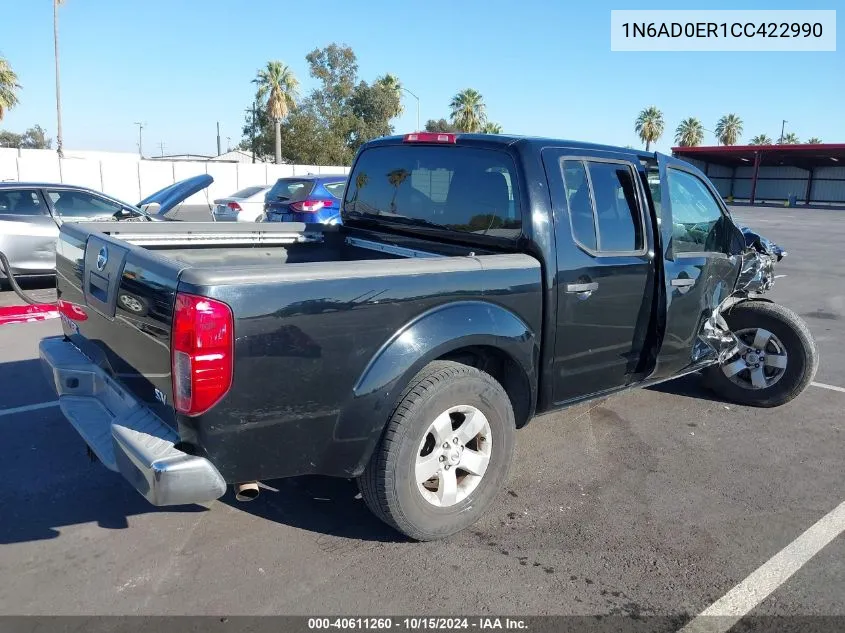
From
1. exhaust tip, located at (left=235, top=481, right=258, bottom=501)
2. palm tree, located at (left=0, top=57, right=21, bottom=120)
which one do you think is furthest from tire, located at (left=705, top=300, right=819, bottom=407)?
palm tree, located at (left=0, top=57, right=21, bottom=120)

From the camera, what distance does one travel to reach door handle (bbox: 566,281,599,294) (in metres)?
3.62

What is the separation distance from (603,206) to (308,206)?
8.69m

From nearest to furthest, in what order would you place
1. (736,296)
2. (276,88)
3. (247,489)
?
(247,489) < (736,296) < (276,88)

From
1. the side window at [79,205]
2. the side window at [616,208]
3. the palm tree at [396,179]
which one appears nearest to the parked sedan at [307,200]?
the side window at [79,205]

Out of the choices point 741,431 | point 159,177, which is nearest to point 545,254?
point 741,431

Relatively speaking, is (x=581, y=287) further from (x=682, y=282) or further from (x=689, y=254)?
(x=689, y=254)

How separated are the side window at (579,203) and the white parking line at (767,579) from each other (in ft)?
5.86

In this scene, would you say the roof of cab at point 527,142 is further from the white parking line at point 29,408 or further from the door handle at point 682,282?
the white parking line at point 29,408

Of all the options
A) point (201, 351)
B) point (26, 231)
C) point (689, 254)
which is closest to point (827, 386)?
point (689, 254)

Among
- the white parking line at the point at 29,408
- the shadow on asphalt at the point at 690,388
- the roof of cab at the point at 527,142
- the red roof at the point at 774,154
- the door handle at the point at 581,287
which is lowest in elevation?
the white parking line at the point at 29,408

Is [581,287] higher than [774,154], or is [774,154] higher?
[774,154]

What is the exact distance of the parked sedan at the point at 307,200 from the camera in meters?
11.9

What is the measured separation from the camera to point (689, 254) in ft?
14.3

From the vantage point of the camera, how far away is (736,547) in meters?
3.31
